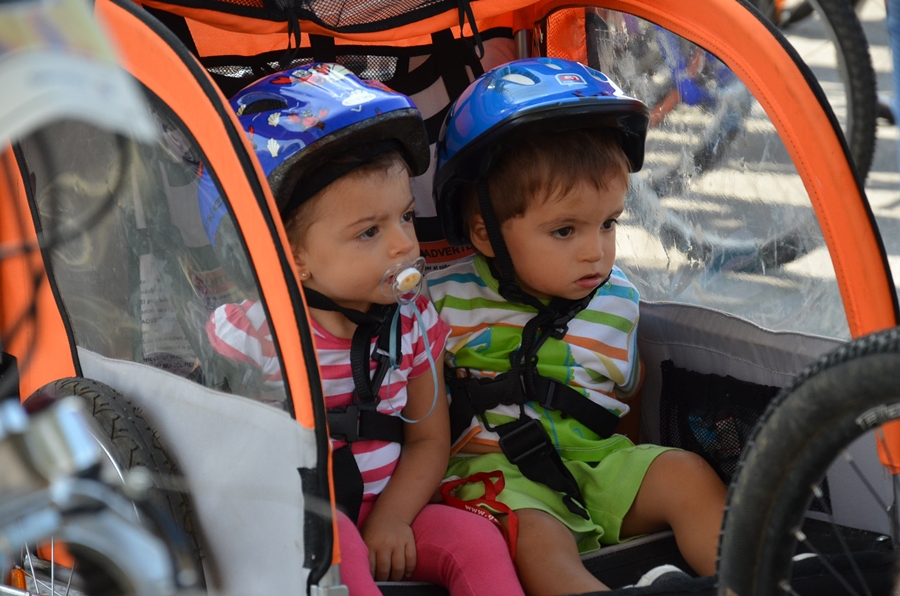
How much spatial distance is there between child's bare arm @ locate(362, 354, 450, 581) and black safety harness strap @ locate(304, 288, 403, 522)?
0.18ft

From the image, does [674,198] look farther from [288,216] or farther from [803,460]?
[803,460]

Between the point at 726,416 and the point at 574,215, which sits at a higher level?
the point at 574,215

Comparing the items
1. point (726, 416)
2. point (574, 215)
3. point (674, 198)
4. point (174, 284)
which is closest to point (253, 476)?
point (174, 284)

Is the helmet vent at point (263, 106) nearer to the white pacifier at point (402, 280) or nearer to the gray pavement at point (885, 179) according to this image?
the white pacifier at point (402, 280)

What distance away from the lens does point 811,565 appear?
4.36ft

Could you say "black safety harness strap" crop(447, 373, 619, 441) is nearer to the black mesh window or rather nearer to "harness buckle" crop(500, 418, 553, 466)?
"harness buckle" crop(500, 418, 553, 466)

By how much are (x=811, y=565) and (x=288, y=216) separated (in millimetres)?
876

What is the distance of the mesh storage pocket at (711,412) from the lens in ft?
5.50

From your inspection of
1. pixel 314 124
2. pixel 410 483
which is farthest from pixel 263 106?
pixel 410 483

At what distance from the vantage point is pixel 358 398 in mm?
1581

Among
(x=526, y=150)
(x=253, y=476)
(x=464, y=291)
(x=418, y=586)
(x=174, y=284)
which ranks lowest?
(x=418, y=586)

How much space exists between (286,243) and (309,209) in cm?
36

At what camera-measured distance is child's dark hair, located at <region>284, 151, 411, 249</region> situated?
152 centimetres

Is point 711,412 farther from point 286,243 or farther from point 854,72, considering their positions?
point 854,72
